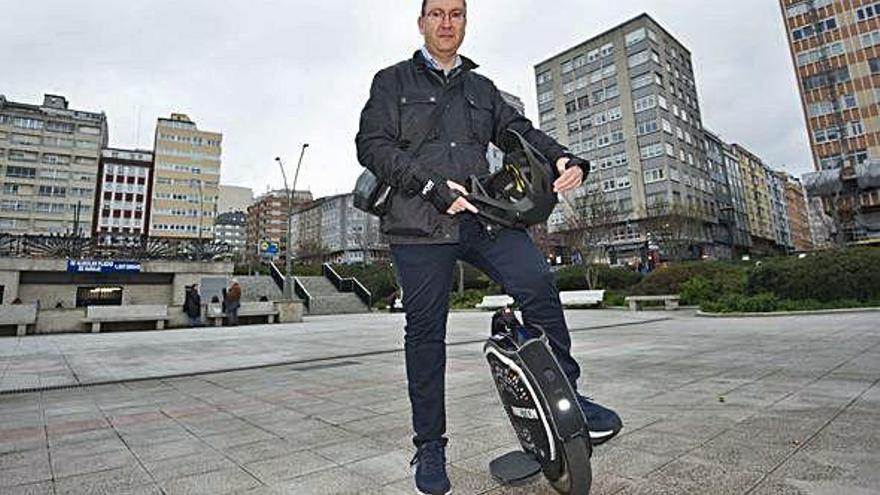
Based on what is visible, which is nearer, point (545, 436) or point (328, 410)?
point (545, 436)

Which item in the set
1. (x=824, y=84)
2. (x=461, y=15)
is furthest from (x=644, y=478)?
(x=824, y=84)

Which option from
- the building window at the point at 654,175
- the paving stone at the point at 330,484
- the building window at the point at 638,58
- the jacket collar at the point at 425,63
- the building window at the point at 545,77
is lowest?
the paving stone at the point at 330,484

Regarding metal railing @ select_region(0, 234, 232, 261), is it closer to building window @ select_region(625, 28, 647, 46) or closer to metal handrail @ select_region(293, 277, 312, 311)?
metal handrail @ select_region(293, 277, 312, 311)

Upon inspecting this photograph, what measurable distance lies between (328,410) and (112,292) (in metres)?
23.4

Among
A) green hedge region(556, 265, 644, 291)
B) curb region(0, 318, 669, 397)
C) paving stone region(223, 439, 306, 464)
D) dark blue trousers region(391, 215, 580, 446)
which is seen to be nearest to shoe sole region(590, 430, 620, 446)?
dark blue trousers region(391, 215, 580, 446)

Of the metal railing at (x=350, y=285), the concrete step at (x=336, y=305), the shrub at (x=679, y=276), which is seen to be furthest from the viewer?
the metal railing at (x=350, y=285)

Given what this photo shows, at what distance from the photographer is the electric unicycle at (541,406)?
4.56 ft

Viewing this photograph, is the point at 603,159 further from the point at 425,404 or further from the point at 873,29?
the point at 425,404

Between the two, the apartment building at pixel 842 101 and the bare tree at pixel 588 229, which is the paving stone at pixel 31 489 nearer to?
the bare tree at pixel 588 229

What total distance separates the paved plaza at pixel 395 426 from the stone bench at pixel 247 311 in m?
11.3

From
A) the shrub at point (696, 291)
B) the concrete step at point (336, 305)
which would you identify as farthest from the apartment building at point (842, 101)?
the concrete step at point (336, 305)

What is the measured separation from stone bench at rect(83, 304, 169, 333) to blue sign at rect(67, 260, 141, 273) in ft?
20.6

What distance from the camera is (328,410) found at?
10.8 ft

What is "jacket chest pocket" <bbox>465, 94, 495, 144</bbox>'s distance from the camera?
2002 millimetres
